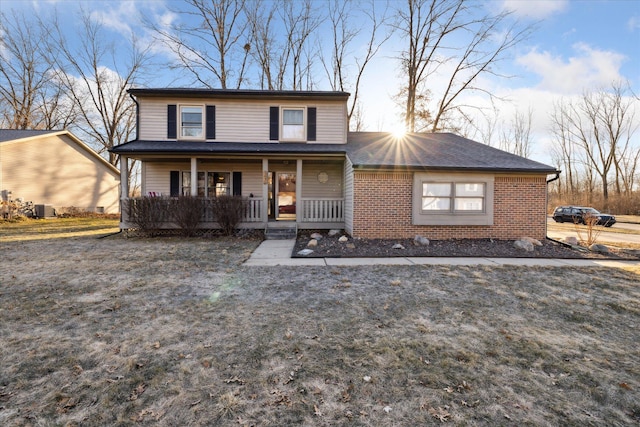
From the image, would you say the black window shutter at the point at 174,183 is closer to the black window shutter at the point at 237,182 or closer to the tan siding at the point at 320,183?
the black window shutter at the point at 237,182

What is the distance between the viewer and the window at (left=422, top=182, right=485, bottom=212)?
9.10 m

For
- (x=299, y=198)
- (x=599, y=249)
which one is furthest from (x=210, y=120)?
(x=599, y=249)

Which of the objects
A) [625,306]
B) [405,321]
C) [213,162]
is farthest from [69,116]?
[625,306]

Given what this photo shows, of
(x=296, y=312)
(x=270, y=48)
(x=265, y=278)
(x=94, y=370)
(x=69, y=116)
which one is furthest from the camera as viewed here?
(x=69, y=116)

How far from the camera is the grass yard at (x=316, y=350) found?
1.99 meters

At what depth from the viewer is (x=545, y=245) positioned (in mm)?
8742

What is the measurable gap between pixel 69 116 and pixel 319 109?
25.9 meters

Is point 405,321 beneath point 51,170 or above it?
beneath

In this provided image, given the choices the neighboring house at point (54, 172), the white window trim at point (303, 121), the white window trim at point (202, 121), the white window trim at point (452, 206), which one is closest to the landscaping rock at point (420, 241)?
the white window trim at point (452, 206)

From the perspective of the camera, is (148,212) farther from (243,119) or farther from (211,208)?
(243,119)

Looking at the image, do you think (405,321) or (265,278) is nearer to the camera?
(405,321)

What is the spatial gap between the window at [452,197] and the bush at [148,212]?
8.78m

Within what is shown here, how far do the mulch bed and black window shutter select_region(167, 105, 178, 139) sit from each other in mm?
7029

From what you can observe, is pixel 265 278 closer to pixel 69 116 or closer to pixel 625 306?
pixel 625 306
